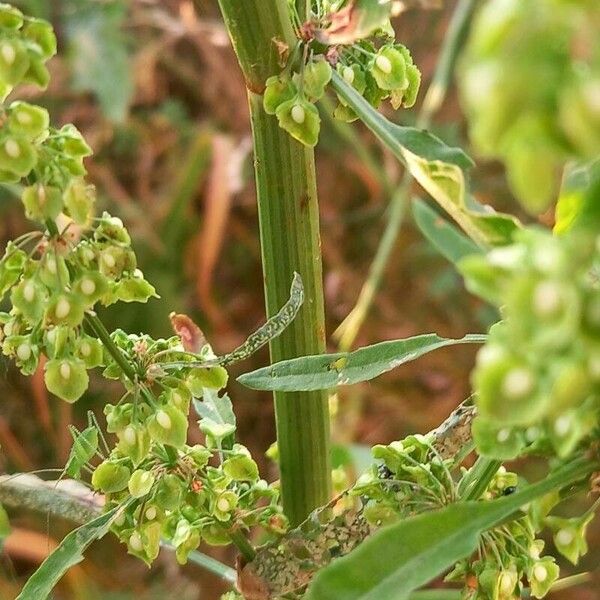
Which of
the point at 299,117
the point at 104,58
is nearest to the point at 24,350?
the point at 299,117

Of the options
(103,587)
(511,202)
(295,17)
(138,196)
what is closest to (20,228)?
(138,196)

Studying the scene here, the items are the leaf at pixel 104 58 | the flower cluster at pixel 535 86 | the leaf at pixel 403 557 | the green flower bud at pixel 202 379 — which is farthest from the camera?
the leaf at pixel 104 58

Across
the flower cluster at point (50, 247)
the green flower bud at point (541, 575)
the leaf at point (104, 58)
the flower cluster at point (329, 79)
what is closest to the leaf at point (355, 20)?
the flower cluster at point (329, 79)

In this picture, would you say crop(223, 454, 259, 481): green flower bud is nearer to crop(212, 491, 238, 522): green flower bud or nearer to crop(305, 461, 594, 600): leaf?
crop(212, 491, 238, 522): green flower bud

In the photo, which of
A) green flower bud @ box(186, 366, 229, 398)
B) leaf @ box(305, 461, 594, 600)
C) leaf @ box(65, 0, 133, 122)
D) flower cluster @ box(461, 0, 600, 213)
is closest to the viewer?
flower cluster @ box(461, 0, 600, 213)

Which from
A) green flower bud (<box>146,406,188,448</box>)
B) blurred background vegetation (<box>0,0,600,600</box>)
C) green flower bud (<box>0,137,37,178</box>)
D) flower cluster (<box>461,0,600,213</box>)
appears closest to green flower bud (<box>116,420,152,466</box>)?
green flower bud (<box>146,406,188,448</box>)

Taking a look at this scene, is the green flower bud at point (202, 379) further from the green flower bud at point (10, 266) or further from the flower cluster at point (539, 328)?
the flower cluster at point (539, 328)
